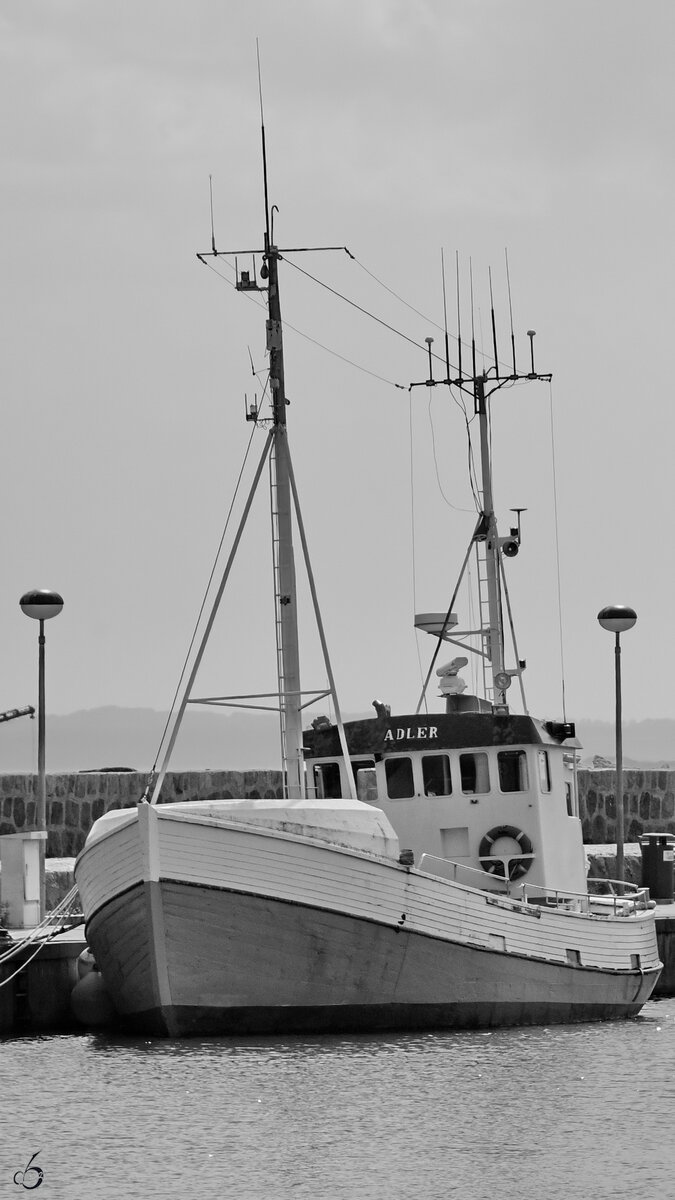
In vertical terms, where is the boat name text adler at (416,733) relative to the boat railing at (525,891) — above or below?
above

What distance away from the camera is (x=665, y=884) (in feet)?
97.5

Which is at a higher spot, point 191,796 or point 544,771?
point 191,796

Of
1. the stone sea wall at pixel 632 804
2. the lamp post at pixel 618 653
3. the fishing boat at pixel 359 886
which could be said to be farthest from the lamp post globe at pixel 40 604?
the stone sea wall at pixel 632 804

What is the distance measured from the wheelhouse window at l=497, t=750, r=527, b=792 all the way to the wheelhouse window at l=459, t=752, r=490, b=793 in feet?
0.52

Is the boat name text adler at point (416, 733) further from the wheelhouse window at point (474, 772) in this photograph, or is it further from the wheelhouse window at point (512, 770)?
the wheelhouse window at point (512, 770)

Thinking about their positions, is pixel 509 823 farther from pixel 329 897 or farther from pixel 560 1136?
pixel 560 1136

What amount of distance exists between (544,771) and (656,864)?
21.5 ft

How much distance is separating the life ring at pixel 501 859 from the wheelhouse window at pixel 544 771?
0.58 metres

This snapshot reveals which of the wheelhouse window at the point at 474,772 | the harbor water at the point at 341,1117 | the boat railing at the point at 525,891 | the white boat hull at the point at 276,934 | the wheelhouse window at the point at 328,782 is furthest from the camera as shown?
the wheelhouse window at the point at 328,782

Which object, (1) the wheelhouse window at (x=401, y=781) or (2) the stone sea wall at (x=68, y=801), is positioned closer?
(1) the wheelhouse window at (x=401, y=781)

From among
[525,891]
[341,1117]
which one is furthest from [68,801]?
[341,1117]

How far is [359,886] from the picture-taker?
20016mm

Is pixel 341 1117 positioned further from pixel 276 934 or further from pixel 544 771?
pixel 544 771

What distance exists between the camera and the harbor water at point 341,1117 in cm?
1506
